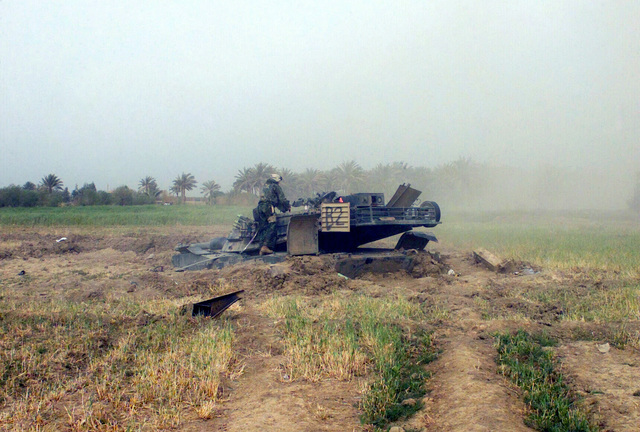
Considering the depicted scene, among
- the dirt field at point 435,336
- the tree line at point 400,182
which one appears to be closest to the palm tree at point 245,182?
the tree line at point 400,182

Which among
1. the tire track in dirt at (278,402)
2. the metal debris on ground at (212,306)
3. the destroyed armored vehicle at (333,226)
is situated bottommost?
the tire track in dirt at (278,402)

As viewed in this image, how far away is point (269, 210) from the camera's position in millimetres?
13555

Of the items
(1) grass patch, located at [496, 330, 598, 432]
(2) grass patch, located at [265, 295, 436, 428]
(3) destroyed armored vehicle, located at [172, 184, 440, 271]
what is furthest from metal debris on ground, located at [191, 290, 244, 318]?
(3) destroyed armored vehicle, located at [172, 184, 440, 271]

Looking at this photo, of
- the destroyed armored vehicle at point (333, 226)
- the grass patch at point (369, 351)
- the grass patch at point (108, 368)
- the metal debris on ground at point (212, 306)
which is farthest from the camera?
A: the destroyed armored vehicle at point (333, 226)

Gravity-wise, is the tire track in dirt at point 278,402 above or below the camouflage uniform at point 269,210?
below

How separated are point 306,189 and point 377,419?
59.3 metres

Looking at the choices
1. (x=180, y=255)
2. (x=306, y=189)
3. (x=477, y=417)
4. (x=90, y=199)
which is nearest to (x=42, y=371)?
(x=477, y=417)

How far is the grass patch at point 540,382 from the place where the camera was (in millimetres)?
4336

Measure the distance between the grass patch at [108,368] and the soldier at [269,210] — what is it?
5654 mm

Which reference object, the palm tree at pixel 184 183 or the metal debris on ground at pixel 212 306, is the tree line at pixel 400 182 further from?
the metal debris on ground at pixel 212 306

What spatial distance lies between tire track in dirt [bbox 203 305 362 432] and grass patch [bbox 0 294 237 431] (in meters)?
0.23

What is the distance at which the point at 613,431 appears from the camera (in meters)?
4.21

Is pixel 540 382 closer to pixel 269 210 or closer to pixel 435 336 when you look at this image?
pixel 435 336

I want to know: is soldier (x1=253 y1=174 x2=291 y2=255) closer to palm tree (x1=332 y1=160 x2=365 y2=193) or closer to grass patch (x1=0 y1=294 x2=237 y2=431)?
grass patch (x1=0 y1=294 x2=237 y2=431)
